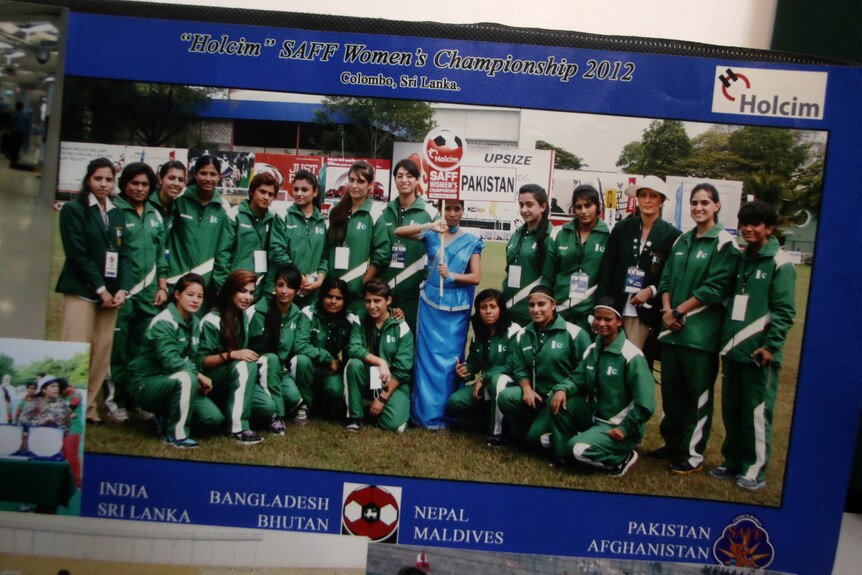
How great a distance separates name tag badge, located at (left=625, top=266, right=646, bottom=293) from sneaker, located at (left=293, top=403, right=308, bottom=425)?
0.98 metres

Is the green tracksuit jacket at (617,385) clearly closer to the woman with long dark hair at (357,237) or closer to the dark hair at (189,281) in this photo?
the woman with long dark hair at (357,237)

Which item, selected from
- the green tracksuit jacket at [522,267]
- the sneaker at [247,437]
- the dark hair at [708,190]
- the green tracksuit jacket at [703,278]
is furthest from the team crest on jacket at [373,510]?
the dark hair at [708,190]

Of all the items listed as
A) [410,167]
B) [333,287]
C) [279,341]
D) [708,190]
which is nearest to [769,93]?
[708,190]

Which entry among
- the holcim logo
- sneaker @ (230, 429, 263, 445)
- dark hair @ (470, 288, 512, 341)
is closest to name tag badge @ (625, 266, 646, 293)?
dark hair @ (470, 288, 512, 341)

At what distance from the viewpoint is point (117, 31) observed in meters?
1.92

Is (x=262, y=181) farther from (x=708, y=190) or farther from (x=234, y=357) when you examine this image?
(x=708, y=190)

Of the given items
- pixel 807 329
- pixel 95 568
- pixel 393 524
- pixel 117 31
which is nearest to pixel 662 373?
pixel 807 329

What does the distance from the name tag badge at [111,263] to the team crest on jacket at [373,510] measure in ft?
2.95

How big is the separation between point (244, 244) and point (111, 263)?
38cm

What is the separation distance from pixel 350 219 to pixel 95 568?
1.17 meters

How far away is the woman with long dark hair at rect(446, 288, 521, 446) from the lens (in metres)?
2.01

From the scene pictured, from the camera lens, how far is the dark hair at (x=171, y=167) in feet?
6.48

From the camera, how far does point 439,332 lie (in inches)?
79.6

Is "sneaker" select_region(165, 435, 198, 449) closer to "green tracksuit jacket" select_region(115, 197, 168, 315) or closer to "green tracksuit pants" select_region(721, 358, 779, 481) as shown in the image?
"green tracksuit jacket" select_region(115, 197, 168, 315)
